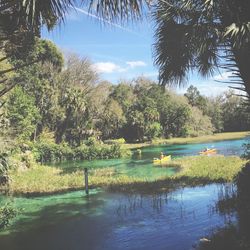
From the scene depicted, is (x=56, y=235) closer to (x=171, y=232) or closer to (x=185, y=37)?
(x=171, y=232)

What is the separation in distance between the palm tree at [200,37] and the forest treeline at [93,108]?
2077cm

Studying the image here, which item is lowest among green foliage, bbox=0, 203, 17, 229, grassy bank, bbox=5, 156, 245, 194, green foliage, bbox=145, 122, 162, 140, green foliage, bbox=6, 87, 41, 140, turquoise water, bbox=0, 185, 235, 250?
turquoise water, bbox=0, 185, 235, 250

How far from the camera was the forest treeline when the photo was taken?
39.5 m

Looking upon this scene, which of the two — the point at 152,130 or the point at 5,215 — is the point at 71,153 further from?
the point at 5,215

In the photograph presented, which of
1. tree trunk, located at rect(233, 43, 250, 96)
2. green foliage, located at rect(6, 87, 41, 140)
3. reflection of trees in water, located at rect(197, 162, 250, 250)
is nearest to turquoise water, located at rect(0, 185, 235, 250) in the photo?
reflection of trees in water, located at rect(197, 162, 250, 250)

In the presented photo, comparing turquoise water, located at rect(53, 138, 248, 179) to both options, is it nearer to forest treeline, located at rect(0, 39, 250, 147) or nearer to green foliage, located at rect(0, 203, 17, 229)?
forest treeline, located at rect(0, 39, 250, 147)

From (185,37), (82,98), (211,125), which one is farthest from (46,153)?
(211,125)

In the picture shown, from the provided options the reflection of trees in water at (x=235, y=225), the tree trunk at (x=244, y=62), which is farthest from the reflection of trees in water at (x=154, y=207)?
the tree trunk at (x=244, y=62)

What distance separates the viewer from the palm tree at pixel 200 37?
658 centimetres

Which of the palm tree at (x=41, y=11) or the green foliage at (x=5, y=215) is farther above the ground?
the palm tree at (x=41, y=11)

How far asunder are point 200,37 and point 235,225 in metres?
3.60

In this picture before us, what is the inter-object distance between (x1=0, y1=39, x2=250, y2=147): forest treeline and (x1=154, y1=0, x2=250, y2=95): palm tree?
68.1ft

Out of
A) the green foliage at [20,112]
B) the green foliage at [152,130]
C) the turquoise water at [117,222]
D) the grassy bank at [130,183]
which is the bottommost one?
the turquoise water at [117,222]

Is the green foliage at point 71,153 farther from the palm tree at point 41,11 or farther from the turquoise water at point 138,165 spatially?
the palm tree at point 41,11
